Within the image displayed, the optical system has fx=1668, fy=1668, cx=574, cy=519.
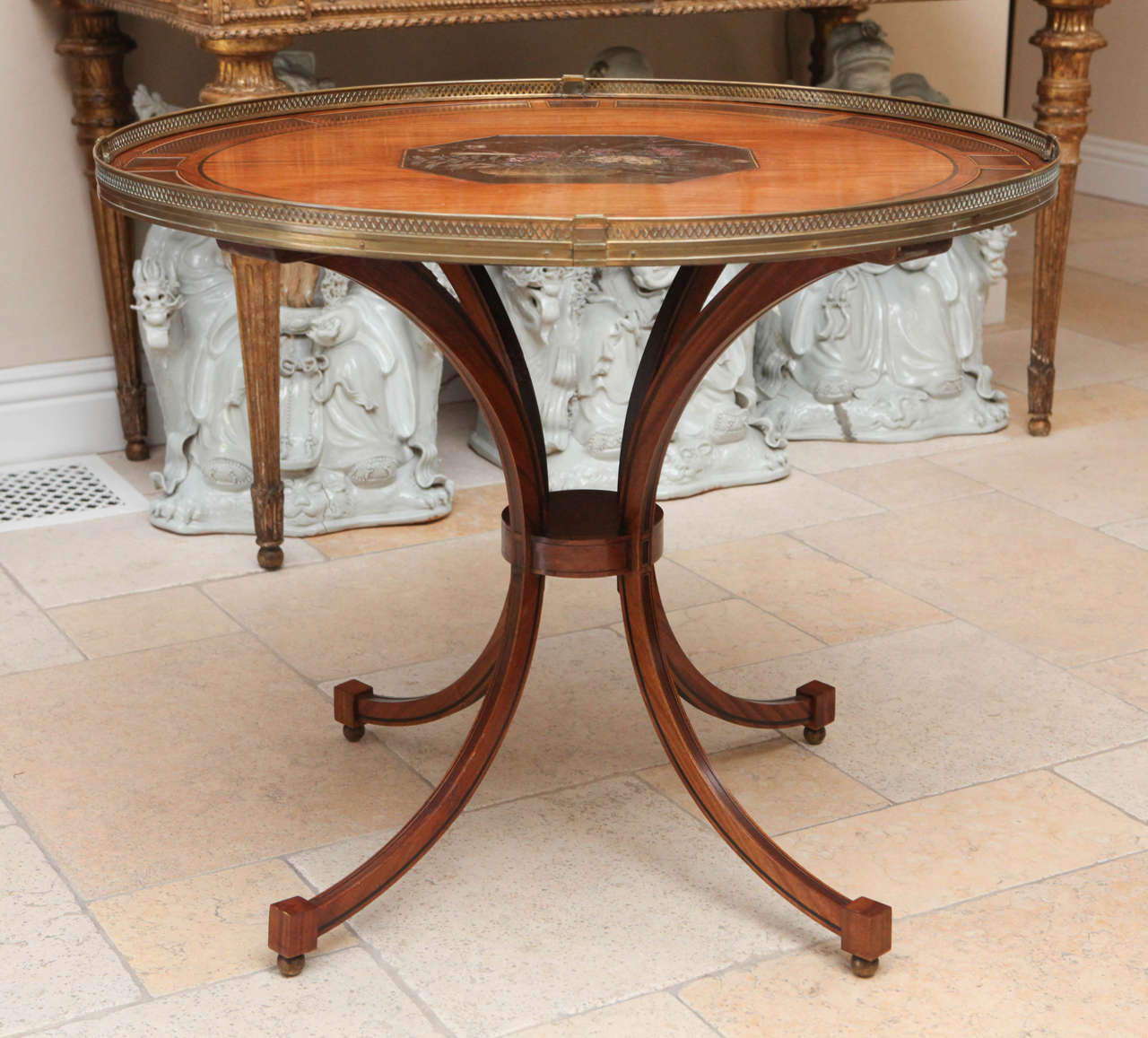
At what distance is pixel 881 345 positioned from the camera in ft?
12.1

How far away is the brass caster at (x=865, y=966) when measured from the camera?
1.82 m

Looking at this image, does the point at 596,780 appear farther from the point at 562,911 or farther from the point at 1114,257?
the point at 1114,257

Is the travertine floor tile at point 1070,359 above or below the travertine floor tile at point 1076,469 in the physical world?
below

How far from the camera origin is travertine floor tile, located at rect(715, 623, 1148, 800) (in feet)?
7.50

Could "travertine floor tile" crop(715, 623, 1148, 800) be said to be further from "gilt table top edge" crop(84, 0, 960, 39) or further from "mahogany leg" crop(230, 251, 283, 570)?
"gilt table top edge" crop(84, 0, 960, 39)

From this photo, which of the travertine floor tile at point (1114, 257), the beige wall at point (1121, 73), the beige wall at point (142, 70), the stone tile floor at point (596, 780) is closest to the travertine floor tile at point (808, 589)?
the stone tile floor at point (596, 780)

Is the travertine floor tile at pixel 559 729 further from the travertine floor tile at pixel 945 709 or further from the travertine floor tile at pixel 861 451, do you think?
the travertine floor tile at pixel 861 451

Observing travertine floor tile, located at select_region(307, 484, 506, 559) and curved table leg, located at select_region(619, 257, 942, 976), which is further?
travertine floor tile, located at select_region(307, 484, 506, 559)

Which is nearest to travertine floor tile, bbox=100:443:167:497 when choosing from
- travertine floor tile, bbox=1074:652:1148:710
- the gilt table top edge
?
the gilt table top edge

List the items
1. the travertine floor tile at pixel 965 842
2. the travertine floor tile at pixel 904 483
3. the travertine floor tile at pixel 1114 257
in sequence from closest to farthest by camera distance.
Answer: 1. the travertine floor tile at pixel 965 842
2. the travertine floor tile at pixel 904 483
3. the travertine floor tile at pixel 1114 257

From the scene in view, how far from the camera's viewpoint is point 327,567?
9.80 feet

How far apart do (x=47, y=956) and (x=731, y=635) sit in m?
1.22

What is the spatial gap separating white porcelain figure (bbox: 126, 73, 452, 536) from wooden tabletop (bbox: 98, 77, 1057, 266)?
854mm

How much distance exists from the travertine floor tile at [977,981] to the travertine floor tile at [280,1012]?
0.33 meters
